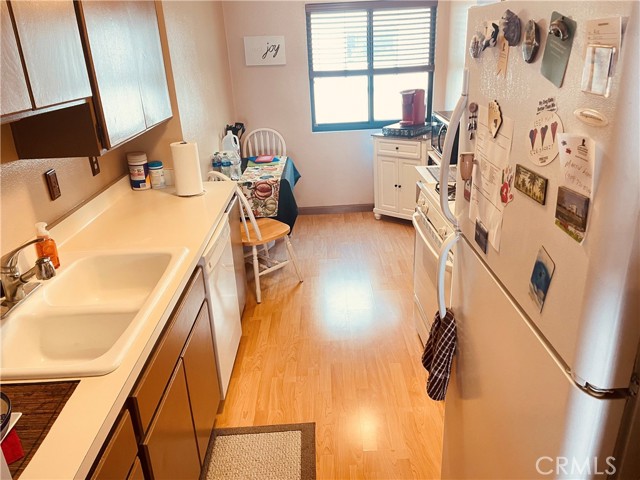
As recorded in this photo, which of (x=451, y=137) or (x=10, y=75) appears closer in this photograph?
(x=10, y=75)

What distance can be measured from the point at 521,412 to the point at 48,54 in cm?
160

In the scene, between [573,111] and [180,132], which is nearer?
[573,111]

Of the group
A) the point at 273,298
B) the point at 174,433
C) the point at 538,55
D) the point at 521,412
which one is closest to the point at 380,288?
the point at 273,298

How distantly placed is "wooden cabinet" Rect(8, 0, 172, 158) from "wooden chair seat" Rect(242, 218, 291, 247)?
120 cm

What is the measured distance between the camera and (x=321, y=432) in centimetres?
223

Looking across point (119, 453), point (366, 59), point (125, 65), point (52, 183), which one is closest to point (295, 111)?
point (366, 59)

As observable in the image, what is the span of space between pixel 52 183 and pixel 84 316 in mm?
720

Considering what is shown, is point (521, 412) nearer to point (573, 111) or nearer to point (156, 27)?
point (573, 111)

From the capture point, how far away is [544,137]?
2.92 ft

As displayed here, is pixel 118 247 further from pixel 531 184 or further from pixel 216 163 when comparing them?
pixel 216 163

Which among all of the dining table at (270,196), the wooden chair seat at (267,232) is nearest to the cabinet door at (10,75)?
the wooden chair seat at (267,232)

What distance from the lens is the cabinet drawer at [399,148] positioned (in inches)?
170

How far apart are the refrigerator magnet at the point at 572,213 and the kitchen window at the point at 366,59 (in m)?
4.26

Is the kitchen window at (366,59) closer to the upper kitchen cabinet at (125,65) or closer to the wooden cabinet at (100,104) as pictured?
the upper kitchen cabinet at (125,65)
